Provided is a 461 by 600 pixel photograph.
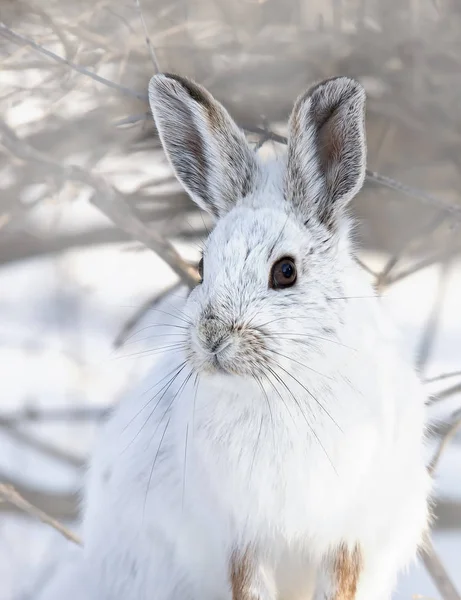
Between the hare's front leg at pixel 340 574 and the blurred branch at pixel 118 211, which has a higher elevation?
the blurred branch at pixel 118 211

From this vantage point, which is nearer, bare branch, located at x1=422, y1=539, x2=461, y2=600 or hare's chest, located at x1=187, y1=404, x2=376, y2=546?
hare's chest, located at x1=187, y1=404, x2=376, y2=546

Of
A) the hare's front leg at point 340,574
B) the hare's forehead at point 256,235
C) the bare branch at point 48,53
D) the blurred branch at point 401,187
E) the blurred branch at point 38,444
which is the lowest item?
the blurred branch at point 38,444

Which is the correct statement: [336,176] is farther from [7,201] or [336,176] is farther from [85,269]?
[7,201]


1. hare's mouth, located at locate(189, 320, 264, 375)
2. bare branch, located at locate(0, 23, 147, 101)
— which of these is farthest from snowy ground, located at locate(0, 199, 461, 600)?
hare's mouth, located at locate(189, 320, 264, 375)

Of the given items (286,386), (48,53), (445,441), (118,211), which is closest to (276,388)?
(286,386)

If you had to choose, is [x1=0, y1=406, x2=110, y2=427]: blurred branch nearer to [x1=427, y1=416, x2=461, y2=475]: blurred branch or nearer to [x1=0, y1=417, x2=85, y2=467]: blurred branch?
[x1=0, y1=417, x2=85, y2=467]: blurred branch

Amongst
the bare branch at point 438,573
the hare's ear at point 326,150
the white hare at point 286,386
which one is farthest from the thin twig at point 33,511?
the hare's ear at point 326,150

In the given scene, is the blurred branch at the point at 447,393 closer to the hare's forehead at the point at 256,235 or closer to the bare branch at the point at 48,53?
the hare's forehead at the point at 256,235
